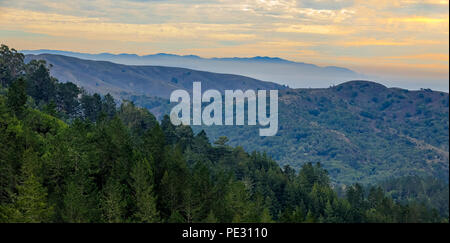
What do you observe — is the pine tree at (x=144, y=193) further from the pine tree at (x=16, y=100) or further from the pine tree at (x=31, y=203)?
the pine tree at (x=16, y=100)

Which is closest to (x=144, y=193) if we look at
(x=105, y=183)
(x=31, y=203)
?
(x=105, y=183)

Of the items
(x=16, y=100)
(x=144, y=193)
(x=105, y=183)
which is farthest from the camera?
(x=16, y=100)

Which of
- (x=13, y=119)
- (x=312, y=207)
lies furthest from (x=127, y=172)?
(x=312, y=207)

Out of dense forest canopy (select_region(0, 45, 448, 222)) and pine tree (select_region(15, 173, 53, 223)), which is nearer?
pine tree (select_region(15, 173, 53, 223))

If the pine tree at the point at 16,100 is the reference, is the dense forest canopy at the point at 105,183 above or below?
below

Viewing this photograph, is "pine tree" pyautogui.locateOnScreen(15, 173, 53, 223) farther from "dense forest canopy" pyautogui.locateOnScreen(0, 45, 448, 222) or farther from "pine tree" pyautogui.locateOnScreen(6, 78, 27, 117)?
"pine tree" pyautogui.locateOnScreen(6, 78, 27, 117)

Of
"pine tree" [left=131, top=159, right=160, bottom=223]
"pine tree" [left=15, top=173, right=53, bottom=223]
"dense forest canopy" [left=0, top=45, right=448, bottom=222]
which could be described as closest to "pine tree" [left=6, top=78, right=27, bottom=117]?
"dense forest canopy" [left=0, top=45, right=448, bottom=222]

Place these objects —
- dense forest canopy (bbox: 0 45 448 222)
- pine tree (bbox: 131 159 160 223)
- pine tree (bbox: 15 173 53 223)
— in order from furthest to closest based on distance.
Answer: pine tree (bbox: 131 159 160 223) → dense forest canopy (bbox: 0 45 448 222) → pine tree (bbox: 15 173 53 223)

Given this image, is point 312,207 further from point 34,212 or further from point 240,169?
point 34,212

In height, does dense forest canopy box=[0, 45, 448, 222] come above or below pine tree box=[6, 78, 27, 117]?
below

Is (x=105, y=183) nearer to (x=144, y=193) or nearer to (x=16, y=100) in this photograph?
(x=144, y=193)

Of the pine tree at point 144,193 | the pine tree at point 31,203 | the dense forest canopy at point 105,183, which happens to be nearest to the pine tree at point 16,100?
the dense forest canopy at point 105,183

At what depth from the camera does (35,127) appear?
70438 millimetres
